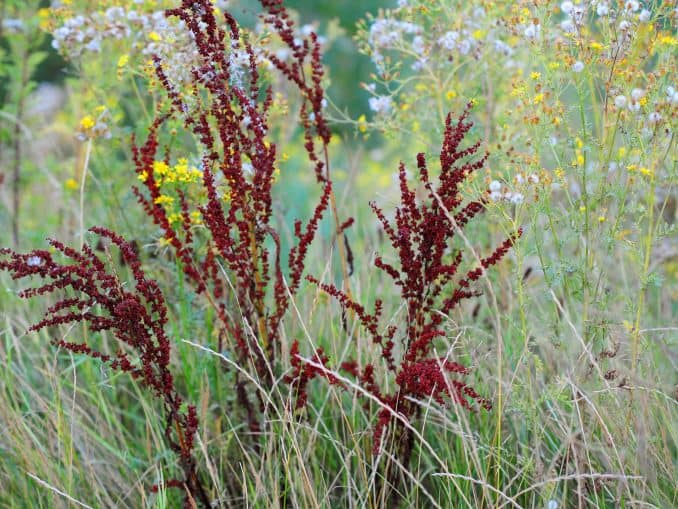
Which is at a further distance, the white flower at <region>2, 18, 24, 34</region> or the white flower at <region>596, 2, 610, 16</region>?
the white flower at <region>2, 18, 24, 34</region>

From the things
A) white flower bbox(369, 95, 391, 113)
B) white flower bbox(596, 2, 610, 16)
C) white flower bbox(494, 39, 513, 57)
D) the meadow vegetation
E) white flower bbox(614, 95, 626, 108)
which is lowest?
the meadow vegetation

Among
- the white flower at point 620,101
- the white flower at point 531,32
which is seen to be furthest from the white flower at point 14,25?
the white flower at point 620,101

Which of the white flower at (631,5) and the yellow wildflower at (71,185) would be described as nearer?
the white flower at (631,5)

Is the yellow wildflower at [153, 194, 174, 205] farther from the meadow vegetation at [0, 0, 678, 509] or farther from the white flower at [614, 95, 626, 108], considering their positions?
the white flower at [614, 95, 626, 108]

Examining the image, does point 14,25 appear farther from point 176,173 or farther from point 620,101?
point 620,101

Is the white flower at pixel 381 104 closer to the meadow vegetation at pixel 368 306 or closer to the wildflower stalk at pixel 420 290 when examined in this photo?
the meadow vegetation at pixel 368 306

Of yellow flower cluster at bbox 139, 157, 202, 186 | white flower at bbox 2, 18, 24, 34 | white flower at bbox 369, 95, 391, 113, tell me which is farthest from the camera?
white flower at bbox 2, 18, 24, 34

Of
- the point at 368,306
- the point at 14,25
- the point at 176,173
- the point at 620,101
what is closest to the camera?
the point at 620,101

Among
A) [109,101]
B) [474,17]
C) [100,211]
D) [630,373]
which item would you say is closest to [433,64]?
[474,17]

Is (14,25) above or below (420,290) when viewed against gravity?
above

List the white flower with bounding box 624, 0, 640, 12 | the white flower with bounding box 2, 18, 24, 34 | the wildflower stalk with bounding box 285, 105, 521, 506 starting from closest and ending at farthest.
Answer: the wildflower stalk with bounding box 285, 105, 521, 506
the white flower with bounding box 624, 0, 640, 12
the white flower with bounding box 2, 18, 24, 34

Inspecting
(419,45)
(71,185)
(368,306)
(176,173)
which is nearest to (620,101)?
(419,45)

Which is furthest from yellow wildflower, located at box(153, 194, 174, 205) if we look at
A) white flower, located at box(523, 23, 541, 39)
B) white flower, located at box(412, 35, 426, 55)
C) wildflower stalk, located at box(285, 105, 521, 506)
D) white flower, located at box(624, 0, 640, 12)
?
white flower, located at box(624, 0, 640, 12)

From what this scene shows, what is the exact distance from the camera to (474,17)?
11.2 ft
